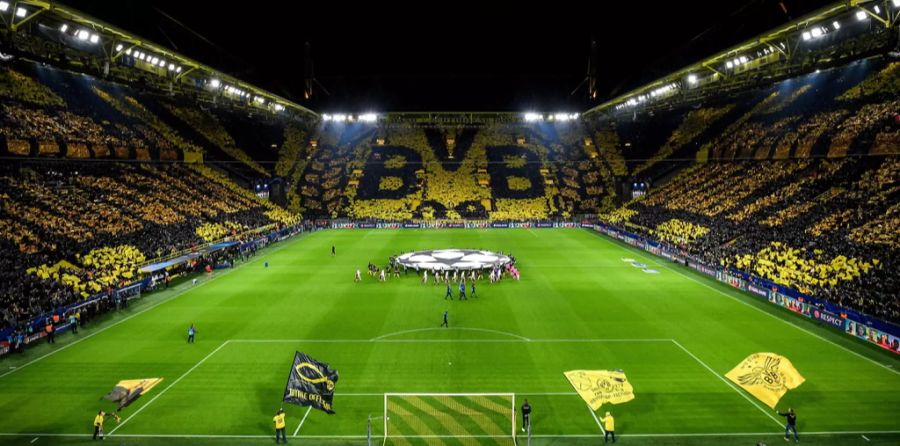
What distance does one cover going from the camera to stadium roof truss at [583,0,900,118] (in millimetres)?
29469

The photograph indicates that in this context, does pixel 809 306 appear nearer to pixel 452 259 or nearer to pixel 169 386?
pixel 452 259

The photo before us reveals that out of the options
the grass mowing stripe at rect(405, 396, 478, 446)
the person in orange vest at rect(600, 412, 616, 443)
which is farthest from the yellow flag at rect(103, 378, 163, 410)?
the person in orange vest at rect(600, 412, 616, 443)

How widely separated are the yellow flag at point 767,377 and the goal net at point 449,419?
8209 mm

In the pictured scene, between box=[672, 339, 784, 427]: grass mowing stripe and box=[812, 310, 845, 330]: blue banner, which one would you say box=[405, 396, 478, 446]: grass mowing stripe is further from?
box=[812, 310, 845, 330]: blue banner

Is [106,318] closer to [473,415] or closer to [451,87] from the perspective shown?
[473,415]

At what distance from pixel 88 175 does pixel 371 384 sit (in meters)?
40.3

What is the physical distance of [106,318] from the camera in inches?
1120

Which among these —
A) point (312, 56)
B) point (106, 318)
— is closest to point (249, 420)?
point (106, 318)

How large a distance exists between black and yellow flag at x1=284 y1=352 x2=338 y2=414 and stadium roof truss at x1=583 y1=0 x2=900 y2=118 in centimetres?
3088

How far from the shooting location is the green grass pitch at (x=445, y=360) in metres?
16.5

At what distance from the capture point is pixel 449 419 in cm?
1689

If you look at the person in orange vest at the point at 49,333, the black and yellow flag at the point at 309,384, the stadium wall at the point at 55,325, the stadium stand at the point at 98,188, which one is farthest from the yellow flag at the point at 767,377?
the stadium stand at the point at 98,188

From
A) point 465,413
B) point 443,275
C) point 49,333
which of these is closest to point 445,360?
point 465,413

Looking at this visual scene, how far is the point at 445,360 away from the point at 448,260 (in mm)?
20774
